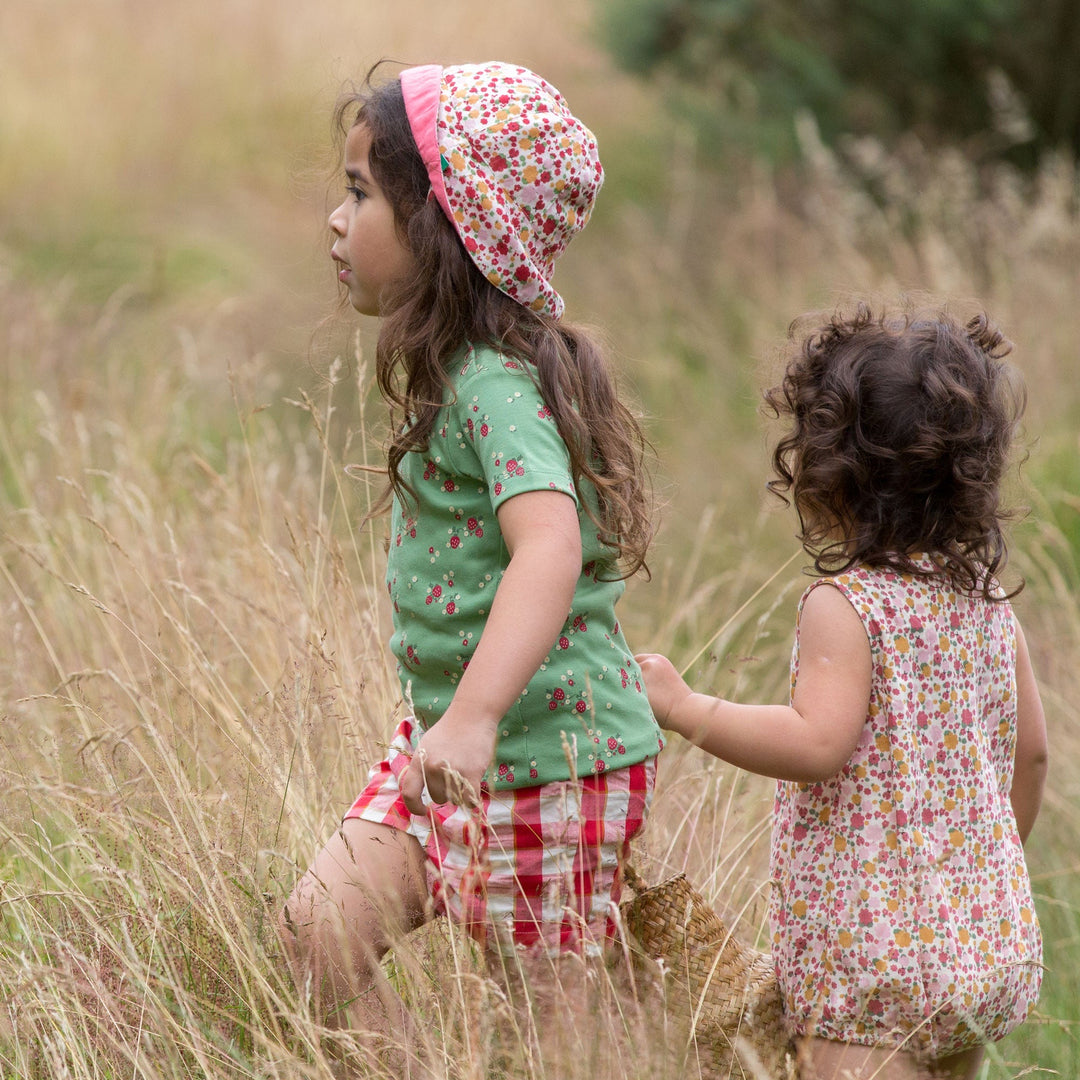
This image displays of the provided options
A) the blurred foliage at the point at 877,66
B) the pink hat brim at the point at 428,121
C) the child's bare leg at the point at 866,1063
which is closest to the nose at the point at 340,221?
Answer: the pink hat brim at the point at 428,121

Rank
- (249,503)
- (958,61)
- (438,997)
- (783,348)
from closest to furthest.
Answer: (438,997), (783,348), (249,503), (958,61)

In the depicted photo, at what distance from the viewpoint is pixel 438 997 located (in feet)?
6.02

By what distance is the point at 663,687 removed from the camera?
6.67ft

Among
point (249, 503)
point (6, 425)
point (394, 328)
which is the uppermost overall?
point (6, 425)

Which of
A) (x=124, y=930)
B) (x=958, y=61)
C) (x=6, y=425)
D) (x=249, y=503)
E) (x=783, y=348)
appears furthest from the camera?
(x=958, y=61)

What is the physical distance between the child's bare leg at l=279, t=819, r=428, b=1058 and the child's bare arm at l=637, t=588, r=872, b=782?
47cm

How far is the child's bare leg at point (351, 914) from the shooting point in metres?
2.00

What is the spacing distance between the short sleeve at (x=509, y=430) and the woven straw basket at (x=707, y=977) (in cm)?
59

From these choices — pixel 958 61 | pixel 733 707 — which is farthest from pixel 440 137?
pixel 958 61

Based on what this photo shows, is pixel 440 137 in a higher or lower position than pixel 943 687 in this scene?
higher

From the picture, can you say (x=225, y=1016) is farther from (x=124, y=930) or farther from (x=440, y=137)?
(x=440, y=137)

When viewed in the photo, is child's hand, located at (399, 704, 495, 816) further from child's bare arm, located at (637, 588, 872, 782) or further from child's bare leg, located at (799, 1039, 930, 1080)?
child's bare leg, located at (799, 1039, 930, 1080)

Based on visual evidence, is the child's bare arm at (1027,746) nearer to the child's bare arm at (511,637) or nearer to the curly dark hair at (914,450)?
the curly dark hair at (914,450)

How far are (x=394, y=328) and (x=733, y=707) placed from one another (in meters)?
0.71
